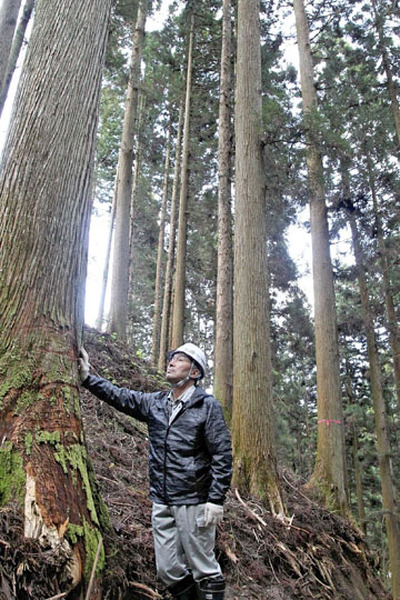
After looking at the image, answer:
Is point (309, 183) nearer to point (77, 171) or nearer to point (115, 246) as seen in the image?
point (115, 246)

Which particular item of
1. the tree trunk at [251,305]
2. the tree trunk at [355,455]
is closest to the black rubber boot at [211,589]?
the tree trunk at [251,305]

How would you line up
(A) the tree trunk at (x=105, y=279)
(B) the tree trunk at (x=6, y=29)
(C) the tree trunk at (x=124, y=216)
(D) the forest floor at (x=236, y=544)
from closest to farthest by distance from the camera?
(D) the forest floor at (x=236, y=544), (B) the tree trunk at (x=6, y=29), (C) the tree trunk at (x=124, y=216), (A) the tree trunk at (x=105, y=279)

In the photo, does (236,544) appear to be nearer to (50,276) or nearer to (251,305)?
(251,305)

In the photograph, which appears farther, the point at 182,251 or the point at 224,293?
the point at 182,251

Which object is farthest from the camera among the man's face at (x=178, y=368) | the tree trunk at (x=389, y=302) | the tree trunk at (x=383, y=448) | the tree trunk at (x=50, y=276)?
the tree trunk at (x=389, y=302)

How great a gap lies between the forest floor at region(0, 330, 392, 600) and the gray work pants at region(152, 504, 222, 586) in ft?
0.59

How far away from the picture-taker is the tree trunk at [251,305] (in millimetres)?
5795

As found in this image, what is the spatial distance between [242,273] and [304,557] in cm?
379

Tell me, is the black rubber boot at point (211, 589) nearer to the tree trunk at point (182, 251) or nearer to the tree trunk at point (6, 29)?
the tree trunk at point (6, 29)

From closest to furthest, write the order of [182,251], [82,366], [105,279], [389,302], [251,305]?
[82,366] → [251,305] → [389,302] → [182,251] → [105,279]

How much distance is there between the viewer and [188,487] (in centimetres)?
299

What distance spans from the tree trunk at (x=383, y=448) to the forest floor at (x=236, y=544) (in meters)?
4.80

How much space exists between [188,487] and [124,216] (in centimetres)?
1000

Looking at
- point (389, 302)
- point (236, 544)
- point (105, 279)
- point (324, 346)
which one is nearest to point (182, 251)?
point (324, 346)
